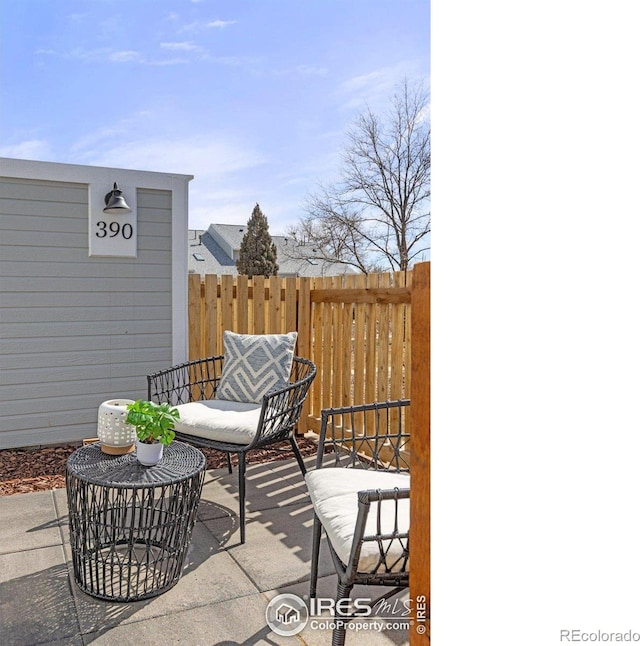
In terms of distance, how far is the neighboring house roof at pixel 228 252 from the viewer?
19109 millimetres

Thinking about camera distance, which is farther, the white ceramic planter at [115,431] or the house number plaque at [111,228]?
the house number plaque at [111,228]

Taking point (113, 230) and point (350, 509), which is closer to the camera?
point (350, 509)

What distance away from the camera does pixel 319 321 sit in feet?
15.2

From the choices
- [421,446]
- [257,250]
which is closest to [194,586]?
[421,446]

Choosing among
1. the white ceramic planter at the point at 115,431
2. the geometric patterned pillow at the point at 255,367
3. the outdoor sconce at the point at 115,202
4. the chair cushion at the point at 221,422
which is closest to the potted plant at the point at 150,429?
the white ceramic planter at the point at 115,431

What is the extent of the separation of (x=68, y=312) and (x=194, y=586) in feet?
8.58

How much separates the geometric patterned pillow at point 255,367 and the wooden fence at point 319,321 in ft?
1.99

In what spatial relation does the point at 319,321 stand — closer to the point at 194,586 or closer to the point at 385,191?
the point at 194,586

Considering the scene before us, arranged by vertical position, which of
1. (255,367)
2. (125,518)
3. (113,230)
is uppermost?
(113,230)

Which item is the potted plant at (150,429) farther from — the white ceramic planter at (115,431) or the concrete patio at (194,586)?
the concrete patio at (194,586)
